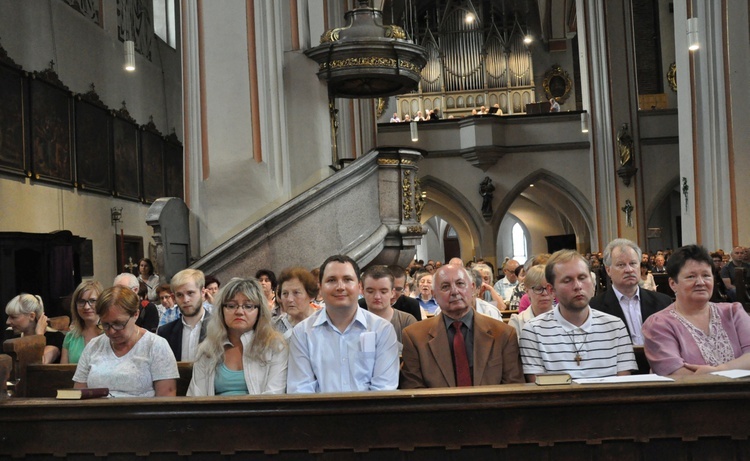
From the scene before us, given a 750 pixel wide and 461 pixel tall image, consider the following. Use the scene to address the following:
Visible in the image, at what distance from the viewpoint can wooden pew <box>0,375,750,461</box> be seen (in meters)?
2.82

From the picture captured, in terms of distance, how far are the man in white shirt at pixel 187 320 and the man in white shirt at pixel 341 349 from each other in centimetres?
162

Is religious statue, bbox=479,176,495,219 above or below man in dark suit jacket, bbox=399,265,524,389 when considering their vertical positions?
above

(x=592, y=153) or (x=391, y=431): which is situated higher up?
(x=592, y=153)

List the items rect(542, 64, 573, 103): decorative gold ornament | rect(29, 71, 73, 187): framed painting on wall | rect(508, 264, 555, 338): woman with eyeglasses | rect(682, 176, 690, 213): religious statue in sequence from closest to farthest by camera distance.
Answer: rect(508, 264, 555, 338): woman with eyeglasses → rect(29, 71, 73, 187): framed painting on wall → rect(682, 176, 690, 213): religious statue → rect(542, 64, 573, 103): decorative gold ornament

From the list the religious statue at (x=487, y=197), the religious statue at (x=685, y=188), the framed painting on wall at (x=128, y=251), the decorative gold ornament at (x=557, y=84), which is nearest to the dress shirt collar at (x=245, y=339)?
the religious statue at (x=685, y=188)

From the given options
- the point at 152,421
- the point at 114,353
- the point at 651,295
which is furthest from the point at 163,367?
the point at 651,295

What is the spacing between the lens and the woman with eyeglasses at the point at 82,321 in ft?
17.5

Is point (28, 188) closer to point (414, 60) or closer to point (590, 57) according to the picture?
point (414, 60)

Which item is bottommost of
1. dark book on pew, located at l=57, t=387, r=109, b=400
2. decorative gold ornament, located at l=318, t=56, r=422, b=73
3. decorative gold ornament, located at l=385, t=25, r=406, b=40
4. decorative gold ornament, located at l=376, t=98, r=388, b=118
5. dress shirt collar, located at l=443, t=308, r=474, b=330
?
dark book on pew, located at l=57, t=387, r=109, b=400

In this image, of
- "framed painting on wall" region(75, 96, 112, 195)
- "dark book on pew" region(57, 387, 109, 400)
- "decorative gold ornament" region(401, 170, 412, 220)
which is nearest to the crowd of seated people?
"dark book on pew" region(57, 387, 109, 400)

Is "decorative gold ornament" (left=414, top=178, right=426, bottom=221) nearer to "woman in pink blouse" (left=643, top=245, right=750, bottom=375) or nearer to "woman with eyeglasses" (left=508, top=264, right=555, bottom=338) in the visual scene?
"woman with eyeglasses" (left=508, top=264, right=555, bottom=338)

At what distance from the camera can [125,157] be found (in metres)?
16.7

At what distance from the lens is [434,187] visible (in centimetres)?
2461

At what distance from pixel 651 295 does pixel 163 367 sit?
295cm
